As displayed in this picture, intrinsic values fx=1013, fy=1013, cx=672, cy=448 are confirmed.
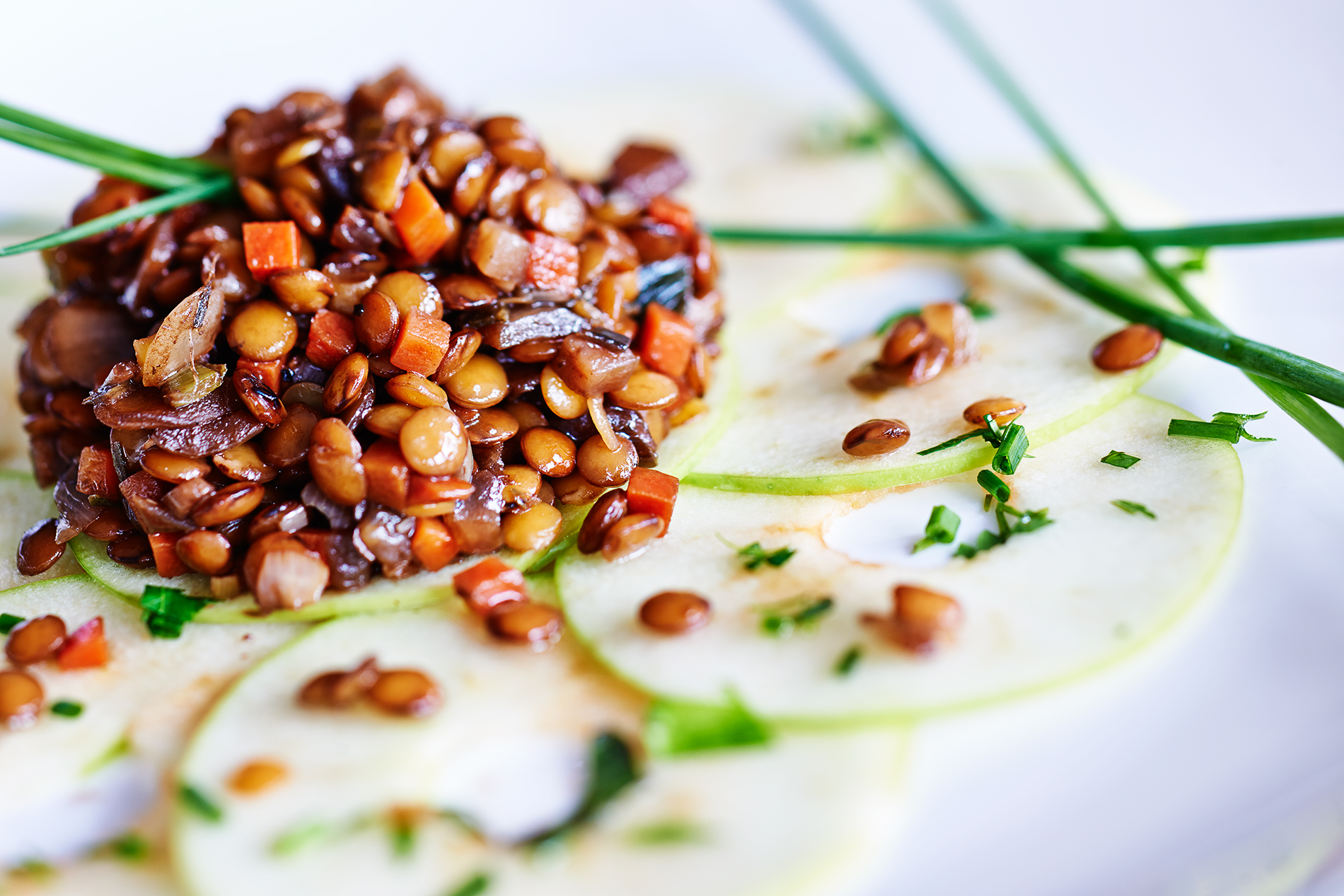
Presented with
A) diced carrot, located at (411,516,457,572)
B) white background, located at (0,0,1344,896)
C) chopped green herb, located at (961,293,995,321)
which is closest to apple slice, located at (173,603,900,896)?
white background, located at (0,0,1344,896)

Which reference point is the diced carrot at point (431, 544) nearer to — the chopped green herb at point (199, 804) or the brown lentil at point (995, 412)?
the chopped green herb at point (199, 804)

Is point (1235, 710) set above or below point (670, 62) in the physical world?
below

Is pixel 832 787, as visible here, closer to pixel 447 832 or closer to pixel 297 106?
pixel 447 832

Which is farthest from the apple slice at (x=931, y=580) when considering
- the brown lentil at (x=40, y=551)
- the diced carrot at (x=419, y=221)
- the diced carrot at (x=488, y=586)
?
the brown lentil at (x=40, y=551)

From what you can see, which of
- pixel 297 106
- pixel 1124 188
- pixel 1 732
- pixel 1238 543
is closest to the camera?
pixel 1 732

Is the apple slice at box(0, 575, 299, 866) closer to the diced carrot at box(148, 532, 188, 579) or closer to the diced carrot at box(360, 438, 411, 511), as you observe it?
the diced carrot at box(148, 532, 188, 579)

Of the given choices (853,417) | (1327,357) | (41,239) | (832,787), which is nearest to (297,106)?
(41,239)
